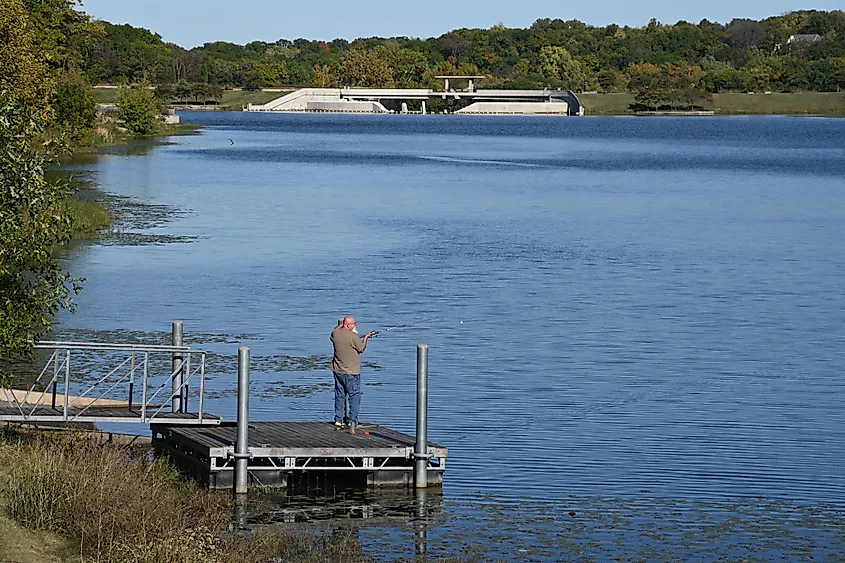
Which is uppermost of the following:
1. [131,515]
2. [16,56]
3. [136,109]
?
[16,56]

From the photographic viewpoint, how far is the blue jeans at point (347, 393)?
1947 cm

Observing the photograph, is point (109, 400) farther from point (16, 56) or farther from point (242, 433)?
point (16, 56)

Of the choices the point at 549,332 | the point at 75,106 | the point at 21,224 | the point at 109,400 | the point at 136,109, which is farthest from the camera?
the point at 136,109

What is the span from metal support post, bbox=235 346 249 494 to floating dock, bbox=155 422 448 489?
97mm

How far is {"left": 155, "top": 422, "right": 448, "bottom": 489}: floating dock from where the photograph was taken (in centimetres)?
1789

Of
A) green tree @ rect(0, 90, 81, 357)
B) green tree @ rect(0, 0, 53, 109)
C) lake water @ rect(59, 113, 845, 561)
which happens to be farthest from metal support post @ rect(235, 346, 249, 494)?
green tree @ rect(0, 0, 53, 109)

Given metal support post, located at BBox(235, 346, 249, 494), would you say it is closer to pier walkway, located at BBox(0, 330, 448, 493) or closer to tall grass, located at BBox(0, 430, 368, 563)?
pier walkway, located at BBox(0, 330, 448, 493)

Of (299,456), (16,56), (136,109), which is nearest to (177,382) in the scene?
(299,456)

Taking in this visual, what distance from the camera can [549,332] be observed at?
3067cm

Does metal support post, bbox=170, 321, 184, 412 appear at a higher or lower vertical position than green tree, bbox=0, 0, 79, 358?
lower

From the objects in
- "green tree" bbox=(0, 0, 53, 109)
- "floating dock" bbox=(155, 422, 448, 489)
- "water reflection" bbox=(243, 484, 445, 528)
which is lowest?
"water reflection" bbox=(243, 484, 445, 528)

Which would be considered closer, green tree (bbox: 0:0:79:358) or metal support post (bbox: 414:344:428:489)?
green tree (bbox: 0:0:79:358)

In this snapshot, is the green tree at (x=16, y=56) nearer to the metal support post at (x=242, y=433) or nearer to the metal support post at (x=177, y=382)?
the metal support post at (x=177, y=382)

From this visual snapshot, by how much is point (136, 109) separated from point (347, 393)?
336ft
